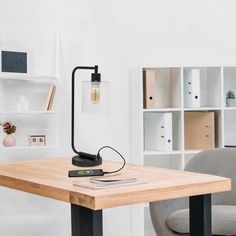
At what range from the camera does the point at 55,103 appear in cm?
389

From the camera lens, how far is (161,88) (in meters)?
4.26

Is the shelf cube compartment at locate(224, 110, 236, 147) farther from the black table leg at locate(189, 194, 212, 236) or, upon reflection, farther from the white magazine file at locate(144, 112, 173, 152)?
the black table leg at locate(189, 194, 212, 236)

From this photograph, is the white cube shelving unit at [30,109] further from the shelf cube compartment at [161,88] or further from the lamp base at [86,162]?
the lamp base at [86,162]

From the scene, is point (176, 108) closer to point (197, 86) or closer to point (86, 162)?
point (197, 86)

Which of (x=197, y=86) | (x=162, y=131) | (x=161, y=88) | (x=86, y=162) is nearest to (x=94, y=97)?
(x=86, y=162)

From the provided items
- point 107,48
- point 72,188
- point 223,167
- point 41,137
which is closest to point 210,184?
point 72,188

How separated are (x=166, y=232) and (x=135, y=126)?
1262 millimetres

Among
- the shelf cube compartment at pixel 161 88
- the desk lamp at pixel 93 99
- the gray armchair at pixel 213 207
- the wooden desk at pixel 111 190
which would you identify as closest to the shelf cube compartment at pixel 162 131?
the shelf cube compartment at pixel 161 88

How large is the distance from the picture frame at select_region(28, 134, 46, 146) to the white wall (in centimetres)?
24

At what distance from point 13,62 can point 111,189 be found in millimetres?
1986

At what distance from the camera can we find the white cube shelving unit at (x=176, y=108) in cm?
395

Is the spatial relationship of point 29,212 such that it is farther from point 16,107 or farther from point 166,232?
point 166,232

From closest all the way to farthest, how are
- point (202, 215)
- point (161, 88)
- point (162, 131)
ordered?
point (202, 215)
point (162, 131)
point (161, 88)

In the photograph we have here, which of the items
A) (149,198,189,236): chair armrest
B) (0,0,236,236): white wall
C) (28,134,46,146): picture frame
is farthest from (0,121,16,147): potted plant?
(149,198,189,236): chair armrest
